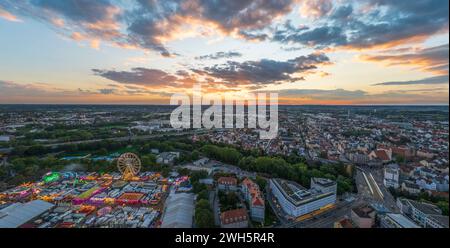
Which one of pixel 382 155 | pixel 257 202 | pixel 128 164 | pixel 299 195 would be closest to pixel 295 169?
pixel 299 195

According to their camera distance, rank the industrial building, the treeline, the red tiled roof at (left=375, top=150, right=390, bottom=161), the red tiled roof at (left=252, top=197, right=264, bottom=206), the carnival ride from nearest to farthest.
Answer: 1. the red tiled roof at (left=252, top=197, right=264, bottom=206)
2. the industrial building
3. the treeline
4. the carnival ride
5. the red tiled roof at (left=375, top=150, right=390, bottom=161)

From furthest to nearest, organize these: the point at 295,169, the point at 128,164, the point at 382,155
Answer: the point at 382,155 < the point at 295,169 < the point at 128,164

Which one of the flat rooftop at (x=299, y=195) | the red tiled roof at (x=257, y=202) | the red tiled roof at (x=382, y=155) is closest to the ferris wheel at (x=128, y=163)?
the red tiled roof at (x=257, y=202)

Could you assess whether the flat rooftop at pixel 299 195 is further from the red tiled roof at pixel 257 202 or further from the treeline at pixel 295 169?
the treeline at pixel 295 169

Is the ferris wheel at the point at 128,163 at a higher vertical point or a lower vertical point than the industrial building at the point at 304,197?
higher

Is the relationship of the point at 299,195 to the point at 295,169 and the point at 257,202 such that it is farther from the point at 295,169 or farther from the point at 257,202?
the point at 295,169

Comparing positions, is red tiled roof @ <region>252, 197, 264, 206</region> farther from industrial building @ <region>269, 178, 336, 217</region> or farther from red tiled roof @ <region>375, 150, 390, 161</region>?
red tiled roof @ <region>375, 150, 390, 161</region>

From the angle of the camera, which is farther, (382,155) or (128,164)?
(382,155)

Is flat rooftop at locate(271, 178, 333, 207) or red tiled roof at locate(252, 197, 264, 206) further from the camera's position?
flat rooftop at locate(271, 178, 333, 207)

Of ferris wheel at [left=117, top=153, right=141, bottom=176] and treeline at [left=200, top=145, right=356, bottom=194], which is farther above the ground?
ferris wheel at [left=117, top=153, right=141, bottom=176]

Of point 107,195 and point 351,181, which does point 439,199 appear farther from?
point 107,195

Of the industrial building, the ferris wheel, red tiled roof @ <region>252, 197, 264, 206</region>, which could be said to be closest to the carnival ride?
the ferris wheel
